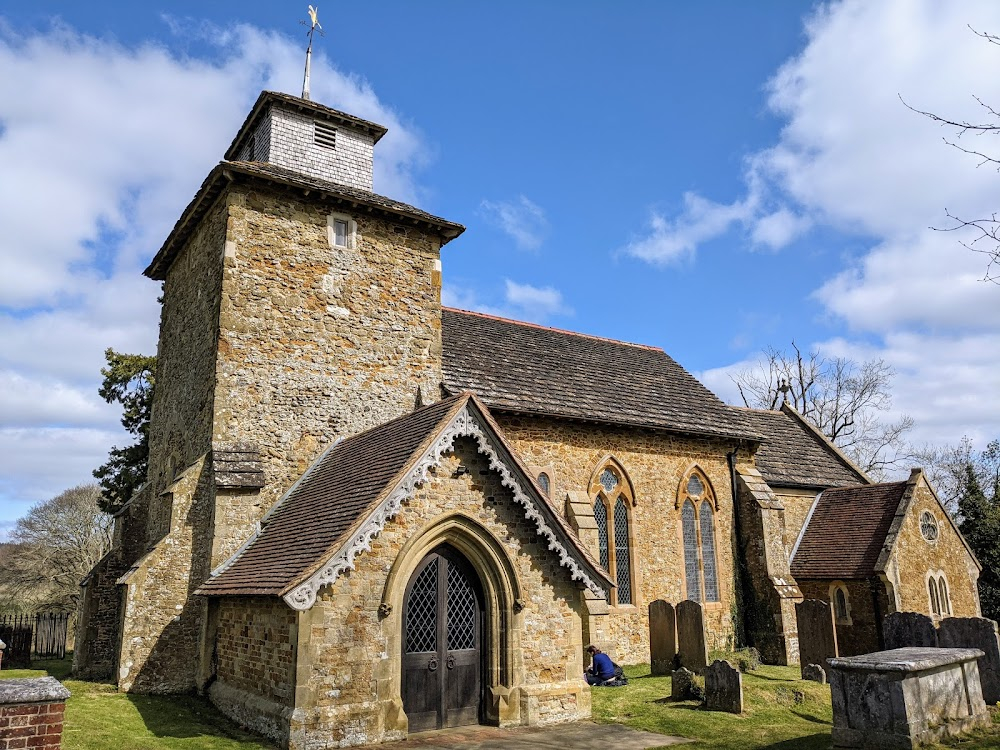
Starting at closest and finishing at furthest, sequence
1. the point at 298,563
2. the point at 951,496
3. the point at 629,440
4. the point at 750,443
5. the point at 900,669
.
Result: the point at 900,669, the point at 298,563, the point at 629,440, the point at 750,443, the point at 951,496

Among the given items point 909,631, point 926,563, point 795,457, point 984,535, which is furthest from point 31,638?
point 984,535

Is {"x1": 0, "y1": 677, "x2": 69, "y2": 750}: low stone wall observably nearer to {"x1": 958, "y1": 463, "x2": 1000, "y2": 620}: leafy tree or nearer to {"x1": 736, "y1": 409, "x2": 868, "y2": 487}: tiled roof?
{"x1": 736, "y1": 409, "x2": 868, "y2": 487}: tiled roof

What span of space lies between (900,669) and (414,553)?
734cm

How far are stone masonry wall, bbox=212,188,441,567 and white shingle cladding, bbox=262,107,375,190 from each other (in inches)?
86.2

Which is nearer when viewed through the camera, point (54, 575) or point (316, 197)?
point (316, 197)

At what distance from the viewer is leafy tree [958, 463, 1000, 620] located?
90.6ft

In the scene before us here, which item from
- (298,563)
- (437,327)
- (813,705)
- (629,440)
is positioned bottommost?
(813,705)

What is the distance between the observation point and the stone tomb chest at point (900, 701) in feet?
32.6

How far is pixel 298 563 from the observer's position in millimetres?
11359

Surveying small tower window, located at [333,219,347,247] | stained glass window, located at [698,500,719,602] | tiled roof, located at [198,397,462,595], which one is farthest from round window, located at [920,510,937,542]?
small tower window, located at [333,219,347,247]

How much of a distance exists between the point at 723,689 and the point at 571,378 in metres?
10.6

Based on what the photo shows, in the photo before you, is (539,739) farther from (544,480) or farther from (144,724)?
(544,480)

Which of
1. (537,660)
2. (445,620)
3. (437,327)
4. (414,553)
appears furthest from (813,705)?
(437,327)

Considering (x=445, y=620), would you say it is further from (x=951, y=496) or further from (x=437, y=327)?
(x=951, y=496)
